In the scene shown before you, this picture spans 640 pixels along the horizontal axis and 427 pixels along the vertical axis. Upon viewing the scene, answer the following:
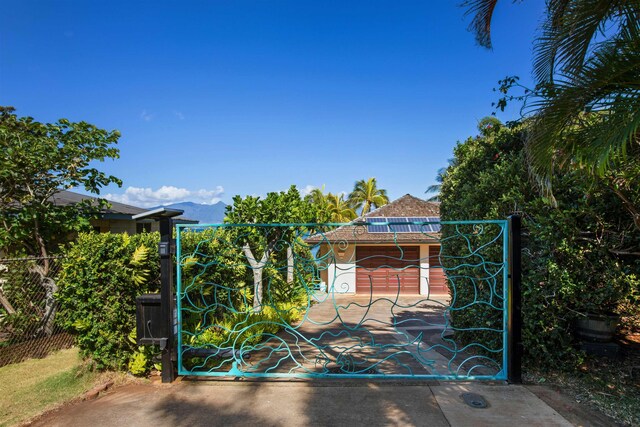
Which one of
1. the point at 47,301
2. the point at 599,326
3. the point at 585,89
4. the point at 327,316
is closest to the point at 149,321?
the point at 47,301

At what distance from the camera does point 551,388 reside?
11.5 feet

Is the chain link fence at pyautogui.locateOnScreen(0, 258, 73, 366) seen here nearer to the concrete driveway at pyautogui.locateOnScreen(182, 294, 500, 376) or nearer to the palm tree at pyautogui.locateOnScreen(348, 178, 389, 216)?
the concrete driveway at pyautogui.locateOnScreen(182, 294, 500, 376)

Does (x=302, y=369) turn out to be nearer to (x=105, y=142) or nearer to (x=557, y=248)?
(x=557, y=248)

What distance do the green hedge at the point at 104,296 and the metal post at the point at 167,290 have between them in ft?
1.12

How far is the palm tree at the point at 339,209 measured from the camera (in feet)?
99.7

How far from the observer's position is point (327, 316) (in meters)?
9.05

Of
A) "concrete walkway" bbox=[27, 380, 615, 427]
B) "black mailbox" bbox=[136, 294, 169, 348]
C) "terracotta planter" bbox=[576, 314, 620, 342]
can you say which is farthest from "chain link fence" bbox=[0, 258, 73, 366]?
"terracotta planter" bbox=[576, 314, 620, 342]

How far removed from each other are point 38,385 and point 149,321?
148cm

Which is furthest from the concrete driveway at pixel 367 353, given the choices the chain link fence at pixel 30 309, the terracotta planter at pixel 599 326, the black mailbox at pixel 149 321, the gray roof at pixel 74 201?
the gray roof at pixel 74 201

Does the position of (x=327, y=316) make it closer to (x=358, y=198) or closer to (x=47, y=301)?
(x=47, y=301)

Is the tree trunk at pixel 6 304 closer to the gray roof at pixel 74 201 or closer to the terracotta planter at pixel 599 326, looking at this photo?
the gray roof at pixel 74 201

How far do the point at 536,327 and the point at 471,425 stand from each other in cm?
165

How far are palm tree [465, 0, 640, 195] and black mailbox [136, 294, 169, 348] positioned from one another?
14.0 ft

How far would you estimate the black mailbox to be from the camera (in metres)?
3.56
